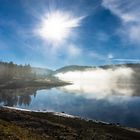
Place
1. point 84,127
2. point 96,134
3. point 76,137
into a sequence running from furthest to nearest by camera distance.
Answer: point 84,127 → point 96,134 → point 76,137

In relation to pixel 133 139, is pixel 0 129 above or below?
above

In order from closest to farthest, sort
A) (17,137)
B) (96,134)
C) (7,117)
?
(17,137) < (96,134) < (7,117)

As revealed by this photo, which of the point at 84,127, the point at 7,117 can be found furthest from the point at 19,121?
the point at 84,127

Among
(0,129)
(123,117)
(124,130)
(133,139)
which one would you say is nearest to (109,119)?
(123,117)

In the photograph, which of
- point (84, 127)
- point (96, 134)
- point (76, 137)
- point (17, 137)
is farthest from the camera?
point (84, 127)

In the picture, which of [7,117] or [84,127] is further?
[7,117]

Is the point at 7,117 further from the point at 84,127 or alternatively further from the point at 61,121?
the point at 84,127

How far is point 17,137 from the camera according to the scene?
1179 inches

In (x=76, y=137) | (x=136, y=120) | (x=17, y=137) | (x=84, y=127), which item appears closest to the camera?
(x=17, y=137)

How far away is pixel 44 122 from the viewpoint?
54.8m

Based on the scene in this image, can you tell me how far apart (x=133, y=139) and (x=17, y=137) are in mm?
26627

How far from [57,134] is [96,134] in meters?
7.43

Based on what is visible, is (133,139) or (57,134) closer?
(57,134)

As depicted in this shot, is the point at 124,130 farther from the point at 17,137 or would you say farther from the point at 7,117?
the point at 17,137
